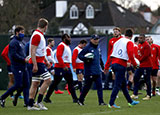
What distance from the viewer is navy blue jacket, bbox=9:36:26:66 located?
41.4 ft

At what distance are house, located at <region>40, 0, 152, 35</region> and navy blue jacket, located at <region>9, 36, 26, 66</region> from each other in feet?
222

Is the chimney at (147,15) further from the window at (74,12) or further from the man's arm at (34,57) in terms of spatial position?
the man's arm at (34,57)

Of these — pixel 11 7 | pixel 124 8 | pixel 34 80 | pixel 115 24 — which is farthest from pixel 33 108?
pixel 124 8

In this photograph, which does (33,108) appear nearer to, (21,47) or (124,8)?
(21,47)

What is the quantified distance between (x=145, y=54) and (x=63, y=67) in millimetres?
2793

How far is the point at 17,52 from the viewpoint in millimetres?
12742

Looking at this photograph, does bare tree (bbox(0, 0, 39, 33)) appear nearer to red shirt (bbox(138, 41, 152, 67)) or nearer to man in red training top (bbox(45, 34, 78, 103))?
red shirt (bbox(138, 41, 152, 67))

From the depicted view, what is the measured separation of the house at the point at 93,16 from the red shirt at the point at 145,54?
6408cm

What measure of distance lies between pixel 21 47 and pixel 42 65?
2.96ft

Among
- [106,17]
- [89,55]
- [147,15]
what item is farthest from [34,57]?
[147,15]

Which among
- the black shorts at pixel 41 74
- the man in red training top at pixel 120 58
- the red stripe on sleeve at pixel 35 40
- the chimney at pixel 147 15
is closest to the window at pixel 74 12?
the chimney at pixel 147 15

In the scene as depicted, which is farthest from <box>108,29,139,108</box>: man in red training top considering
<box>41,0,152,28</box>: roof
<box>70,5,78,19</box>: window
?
<box>70,5,78,19</box>: window

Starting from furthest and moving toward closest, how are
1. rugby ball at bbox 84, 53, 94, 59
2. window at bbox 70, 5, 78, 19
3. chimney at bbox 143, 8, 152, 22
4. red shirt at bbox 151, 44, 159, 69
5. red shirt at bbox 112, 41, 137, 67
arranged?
chimney at bbox 143, 8, 152, 22 < window at bbox 70, 5, 78, 19 < red shirt at bbox 151, 44, 159, 69 < rugby ball at bbox 84, 53, 94, 59 < red shirt at bbox 112, 41, 137, 67

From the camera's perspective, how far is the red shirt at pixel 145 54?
53.0ft
